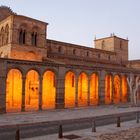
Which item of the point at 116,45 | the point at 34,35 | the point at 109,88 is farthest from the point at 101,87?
the point at 116,45

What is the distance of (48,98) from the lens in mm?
38969

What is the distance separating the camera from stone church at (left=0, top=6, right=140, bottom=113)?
29312mm

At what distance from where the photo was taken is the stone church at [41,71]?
29312 millimetres

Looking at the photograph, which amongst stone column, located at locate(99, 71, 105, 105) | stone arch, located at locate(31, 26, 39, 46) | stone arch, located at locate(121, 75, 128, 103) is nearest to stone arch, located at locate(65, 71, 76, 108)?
stone column, located at locate(99, 71, 105, 105)

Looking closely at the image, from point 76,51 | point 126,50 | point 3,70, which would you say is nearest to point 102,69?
point 76,51

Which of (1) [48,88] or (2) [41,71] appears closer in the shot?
(2) [41,71]

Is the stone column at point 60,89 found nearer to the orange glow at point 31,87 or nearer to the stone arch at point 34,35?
the orange glow at point 31,87

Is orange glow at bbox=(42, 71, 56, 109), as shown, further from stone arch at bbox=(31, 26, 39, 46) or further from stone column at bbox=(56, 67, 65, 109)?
stone column at bbox=(56, 67, 65, 109)

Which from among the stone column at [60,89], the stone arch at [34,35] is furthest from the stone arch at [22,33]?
the stone column at [60,89]

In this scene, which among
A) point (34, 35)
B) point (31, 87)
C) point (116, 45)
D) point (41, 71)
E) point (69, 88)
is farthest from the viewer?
point (116, 45)

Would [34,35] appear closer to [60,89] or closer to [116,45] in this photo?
[60,89]

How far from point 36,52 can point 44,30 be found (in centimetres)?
415

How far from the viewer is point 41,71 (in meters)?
29.7

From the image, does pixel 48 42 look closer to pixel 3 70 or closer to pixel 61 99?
pixel 61 99
